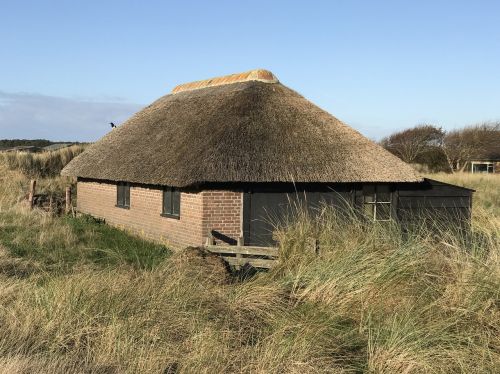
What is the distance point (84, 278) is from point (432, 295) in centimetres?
361

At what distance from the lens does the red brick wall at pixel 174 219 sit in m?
12.7

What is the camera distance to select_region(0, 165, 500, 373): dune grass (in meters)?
4.39

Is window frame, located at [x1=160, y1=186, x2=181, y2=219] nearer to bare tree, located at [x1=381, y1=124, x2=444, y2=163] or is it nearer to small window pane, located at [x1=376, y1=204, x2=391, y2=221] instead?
small window pane, located at [x1=376, y1=204, x2=391, y2=221]

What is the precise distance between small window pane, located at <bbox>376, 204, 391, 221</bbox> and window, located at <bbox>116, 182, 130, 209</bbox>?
23.2 ft

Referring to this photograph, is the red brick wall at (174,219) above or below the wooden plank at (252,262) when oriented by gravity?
above

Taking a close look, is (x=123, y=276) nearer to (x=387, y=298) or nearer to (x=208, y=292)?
(x=208, y=292)

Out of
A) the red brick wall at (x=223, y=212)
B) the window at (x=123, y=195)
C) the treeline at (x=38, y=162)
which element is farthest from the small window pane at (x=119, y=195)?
the treeline at (x=38, y=162)

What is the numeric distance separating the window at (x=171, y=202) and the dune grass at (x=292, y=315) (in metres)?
6.87

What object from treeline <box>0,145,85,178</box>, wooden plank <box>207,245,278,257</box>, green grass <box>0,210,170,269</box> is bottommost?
green grass <box>0,210,170,269</box>

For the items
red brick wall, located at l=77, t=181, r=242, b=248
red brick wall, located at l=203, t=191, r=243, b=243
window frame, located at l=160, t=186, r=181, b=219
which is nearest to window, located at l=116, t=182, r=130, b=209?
red brick wall, located at l=77, t=181, r=242, b=248

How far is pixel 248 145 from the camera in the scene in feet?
42.8

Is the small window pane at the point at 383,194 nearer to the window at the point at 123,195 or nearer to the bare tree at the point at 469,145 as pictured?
the window at the point at 123,195

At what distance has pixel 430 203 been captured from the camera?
48.7 ft

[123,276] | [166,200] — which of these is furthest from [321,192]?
[123,276]
